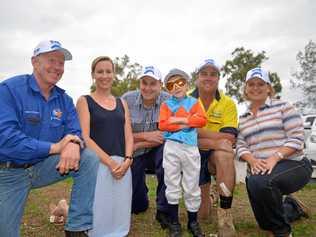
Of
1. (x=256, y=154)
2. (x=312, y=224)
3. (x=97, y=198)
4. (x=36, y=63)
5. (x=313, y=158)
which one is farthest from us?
(x=313, y=158)

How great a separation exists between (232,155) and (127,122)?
130cm

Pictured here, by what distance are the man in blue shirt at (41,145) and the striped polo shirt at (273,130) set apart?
1.88 metres

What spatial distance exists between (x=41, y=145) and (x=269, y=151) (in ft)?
8.05

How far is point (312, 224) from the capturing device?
4.76 meters

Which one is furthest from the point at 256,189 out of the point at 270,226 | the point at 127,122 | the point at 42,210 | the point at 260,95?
the point at 42,210

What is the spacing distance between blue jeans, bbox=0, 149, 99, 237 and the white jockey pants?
1.01 meters

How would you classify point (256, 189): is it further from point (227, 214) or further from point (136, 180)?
point (136, 180)

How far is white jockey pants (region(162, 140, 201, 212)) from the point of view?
4.37 metres

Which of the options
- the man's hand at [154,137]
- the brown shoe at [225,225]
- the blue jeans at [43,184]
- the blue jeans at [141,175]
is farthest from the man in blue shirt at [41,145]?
the brown shoe at [225,225]

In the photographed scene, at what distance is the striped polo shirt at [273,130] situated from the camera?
4285mm

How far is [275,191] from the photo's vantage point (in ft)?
13.1

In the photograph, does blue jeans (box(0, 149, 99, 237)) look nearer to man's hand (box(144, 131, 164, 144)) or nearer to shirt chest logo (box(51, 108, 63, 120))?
shirt chest logo (box(51, 108, 63, 120))

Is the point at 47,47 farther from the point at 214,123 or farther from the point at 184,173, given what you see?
the point at 214,123

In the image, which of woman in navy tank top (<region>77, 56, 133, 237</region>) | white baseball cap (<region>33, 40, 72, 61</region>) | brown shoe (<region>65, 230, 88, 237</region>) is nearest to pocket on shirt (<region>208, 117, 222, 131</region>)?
woman in navy tank top (<region>77, 56, 133, 237</region>)
